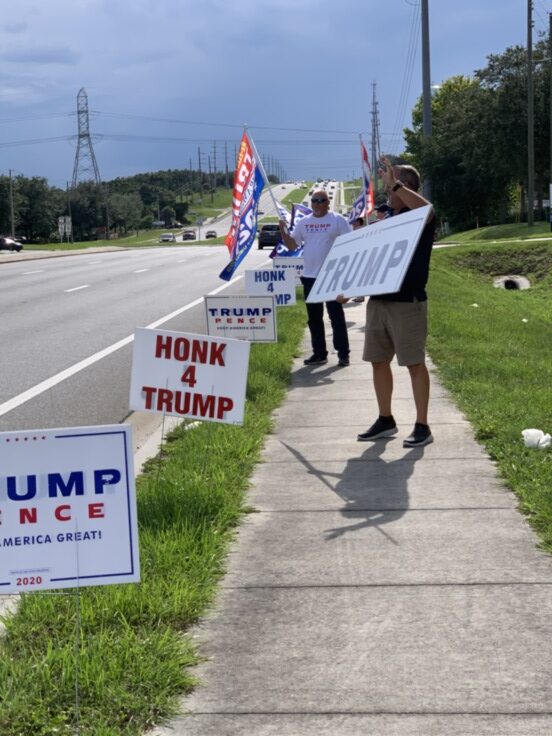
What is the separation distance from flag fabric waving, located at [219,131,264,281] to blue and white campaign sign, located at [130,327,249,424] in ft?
18.0

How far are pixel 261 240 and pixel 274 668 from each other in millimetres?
50133

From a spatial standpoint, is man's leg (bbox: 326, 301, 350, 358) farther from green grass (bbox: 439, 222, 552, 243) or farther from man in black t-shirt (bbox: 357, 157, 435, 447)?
green grass (bbox: 439, 222, 552, 243)

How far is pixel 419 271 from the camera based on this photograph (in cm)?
723

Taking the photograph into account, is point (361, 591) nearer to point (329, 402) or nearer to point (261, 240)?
point (329, 402)

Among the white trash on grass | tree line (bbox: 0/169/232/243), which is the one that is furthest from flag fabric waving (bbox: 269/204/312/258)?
tree line (bbox: 0/169/232/243)

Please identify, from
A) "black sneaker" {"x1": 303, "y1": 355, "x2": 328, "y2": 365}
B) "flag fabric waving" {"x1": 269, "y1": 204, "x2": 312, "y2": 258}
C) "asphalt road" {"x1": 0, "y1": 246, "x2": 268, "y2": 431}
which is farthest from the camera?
"flag fabric waving" {"x1": 269, "y1": 204, "x2": 312, "y2": 258}

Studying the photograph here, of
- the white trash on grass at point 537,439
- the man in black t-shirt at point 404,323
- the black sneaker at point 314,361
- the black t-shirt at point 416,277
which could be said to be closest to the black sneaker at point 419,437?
the man in black t-shirt at point 404,323

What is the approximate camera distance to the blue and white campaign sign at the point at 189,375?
6.48 meters

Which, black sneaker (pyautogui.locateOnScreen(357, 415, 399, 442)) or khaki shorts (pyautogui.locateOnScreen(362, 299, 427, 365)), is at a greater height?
khaki shorts (pyautogui.locateOnScreen(362, 299, 427, 365))

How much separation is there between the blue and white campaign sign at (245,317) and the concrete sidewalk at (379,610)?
136 inches

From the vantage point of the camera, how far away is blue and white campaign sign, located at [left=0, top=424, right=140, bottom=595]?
3531 mm

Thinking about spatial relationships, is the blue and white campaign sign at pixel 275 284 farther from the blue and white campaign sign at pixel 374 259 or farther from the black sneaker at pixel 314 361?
the blue and white campaign sign at pixel 374 259

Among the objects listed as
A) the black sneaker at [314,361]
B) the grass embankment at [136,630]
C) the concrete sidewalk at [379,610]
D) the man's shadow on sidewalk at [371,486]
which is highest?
the black sneaker at [314,361]

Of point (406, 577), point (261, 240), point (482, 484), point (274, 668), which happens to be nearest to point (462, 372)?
point (482, 484)
